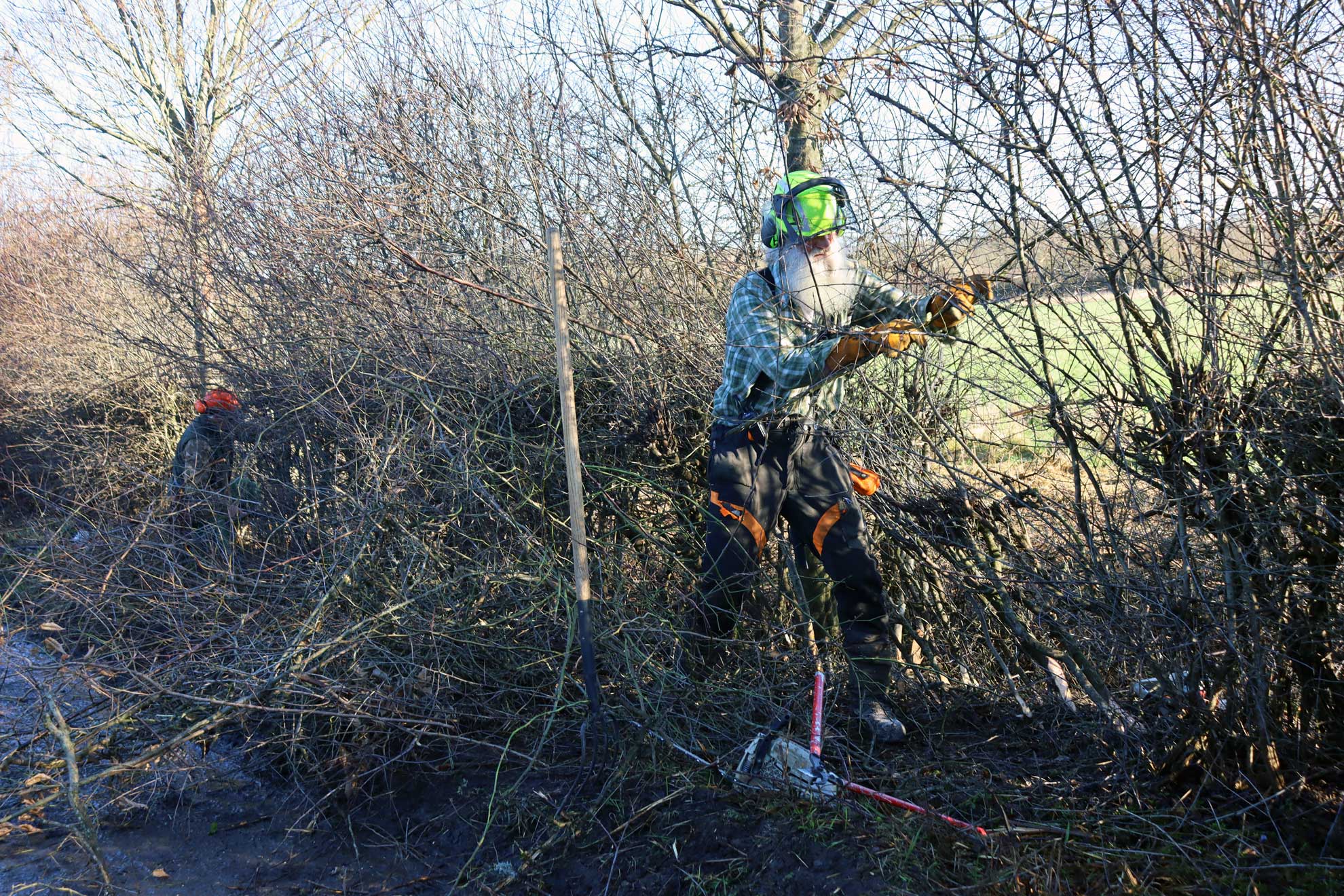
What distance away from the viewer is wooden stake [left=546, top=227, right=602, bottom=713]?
3.58 m

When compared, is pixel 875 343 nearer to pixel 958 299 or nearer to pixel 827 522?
pixel 958 299

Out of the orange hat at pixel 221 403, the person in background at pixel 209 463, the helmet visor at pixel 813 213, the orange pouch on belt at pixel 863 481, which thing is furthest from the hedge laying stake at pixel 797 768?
the orange hat at pixel 221 403

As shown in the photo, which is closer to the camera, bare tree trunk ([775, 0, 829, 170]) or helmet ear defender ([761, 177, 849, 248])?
helmet ear defender ([761, 177, 849, 248])

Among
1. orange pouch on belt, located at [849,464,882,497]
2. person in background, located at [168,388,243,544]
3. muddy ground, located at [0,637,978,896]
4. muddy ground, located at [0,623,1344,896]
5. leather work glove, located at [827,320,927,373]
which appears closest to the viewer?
muddy ground, located at [0,623,1344,896]

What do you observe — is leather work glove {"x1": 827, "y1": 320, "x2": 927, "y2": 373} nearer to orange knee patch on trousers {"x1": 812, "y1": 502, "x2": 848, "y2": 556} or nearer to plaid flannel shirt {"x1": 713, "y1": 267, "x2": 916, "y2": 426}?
plaid flannel shirt {"x1": 713, "y1": 267, "x2": 916, "y2": 426}

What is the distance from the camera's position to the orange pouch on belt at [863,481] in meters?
3.85

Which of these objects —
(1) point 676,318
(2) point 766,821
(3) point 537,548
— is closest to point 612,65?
(1) point 676,318

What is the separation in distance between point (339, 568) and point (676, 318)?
6.32 feet

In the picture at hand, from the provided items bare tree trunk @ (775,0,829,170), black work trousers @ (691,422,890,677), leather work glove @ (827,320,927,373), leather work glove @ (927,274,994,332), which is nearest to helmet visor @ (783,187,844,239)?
bare tree trunk @ (775,0,829,170)

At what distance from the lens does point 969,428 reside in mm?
4121

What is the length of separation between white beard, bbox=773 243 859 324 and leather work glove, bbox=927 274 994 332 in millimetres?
479

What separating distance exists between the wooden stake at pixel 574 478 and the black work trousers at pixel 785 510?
49cm

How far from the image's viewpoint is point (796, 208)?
3529 mm

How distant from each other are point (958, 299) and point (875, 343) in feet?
1.02
